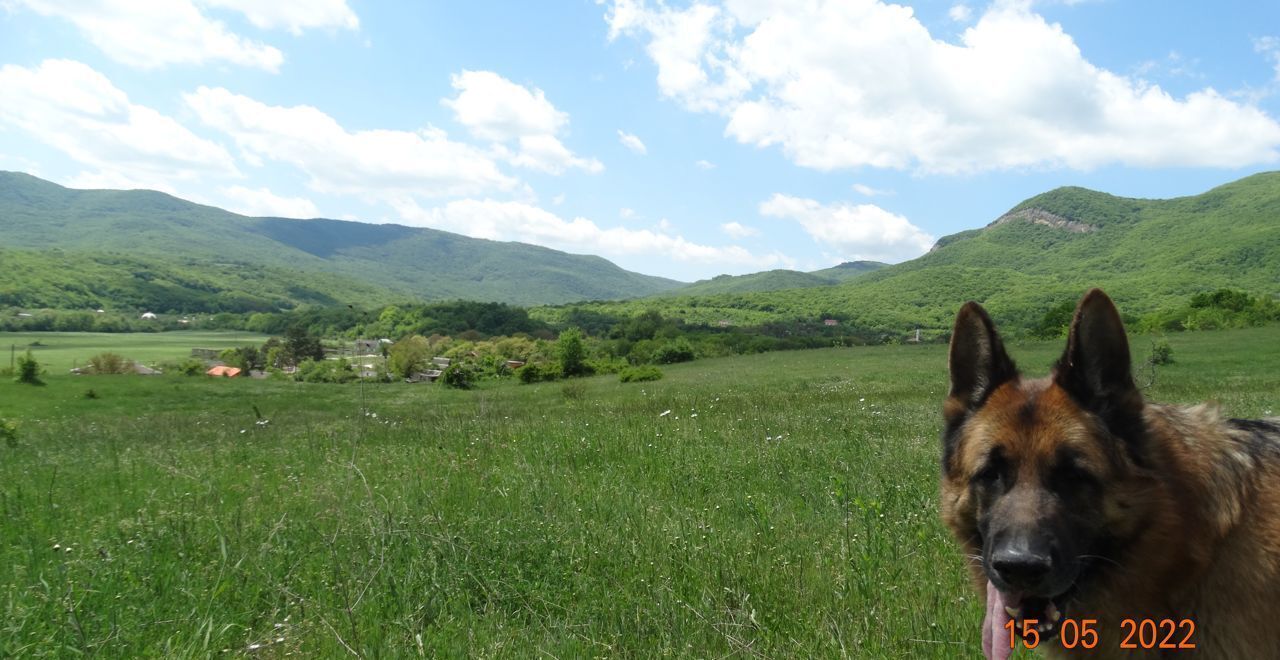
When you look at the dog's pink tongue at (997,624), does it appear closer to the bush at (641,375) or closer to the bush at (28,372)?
the bush at (641,375)

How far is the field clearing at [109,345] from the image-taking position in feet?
214

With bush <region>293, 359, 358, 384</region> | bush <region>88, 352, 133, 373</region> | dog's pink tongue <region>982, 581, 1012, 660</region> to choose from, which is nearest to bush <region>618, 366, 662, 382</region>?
bush <region>293, 359, 358, 384</region>

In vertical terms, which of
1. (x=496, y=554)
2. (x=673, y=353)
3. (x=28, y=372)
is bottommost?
(x=673, y=353)

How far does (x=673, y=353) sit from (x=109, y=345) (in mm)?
80294

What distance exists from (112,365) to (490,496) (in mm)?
68505

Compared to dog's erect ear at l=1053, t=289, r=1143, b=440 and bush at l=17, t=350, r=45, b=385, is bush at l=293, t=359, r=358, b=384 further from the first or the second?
dog's erect ear at l=1053, t=289, r=1143, b=440

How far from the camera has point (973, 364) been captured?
3.08 metres

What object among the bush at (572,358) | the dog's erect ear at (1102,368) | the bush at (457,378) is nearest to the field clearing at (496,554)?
the dog's erect ear at (1102,368)

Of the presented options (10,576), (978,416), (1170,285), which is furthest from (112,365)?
(1170,285)

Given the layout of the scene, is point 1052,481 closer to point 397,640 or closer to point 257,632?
point 397,640

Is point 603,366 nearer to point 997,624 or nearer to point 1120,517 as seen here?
point 997,624

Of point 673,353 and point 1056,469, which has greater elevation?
point 1056,469

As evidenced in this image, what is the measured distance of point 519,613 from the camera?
4.21m

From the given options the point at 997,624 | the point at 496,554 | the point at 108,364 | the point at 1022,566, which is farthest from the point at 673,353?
the point at 1022,566
